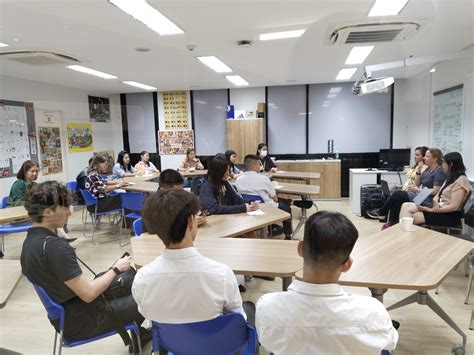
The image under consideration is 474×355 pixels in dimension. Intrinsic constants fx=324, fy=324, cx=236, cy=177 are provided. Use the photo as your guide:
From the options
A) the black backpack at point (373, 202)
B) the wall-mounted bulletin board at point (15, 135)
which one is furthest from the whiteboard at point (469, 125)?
the wall-mounted bulletin board at point (15, 135)

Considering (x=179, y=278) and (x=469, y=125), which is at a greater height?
(x=469, y=125)

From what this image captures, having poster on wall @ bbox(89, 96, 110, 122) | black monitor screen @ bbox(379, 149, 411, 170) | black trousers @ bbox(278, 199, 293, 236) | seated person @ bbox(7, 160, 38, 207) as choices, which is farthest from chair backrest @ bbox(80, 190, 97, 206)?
black monitor screen @ bbox(379, 149, 411, 170)

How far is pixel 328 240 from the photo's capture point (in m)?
1.07

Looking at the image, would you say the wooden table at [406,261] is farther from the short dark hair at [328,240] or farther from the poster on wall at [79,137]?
the poster on wall at [79,137]

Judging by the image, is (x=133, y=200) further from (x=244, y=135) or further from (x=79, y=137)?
(x=244, y=135)

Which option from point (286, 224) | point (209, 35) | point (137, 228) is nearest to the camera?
point (137, 228)

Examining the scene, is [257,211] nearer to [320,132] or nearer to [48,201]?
[48,201]

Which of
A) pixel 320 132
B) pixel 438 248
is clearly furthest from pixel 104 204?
pixel 320 132

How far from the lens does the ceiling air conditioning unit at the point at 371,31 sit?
3.46 metres

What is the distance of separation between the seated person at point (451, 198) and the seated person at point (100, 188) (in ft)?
14.4

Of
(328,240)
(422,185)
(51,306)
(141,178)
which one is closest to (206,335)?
(328,240)

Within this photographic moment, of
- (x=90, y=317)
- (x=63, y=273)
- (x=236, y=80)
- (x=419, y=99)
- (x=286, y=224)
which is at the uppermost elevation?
(x=236, y=80)

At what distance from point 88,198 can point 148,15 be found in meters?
2.98

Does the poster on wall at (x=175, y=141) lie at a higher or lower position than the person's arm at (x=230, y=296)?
higher
